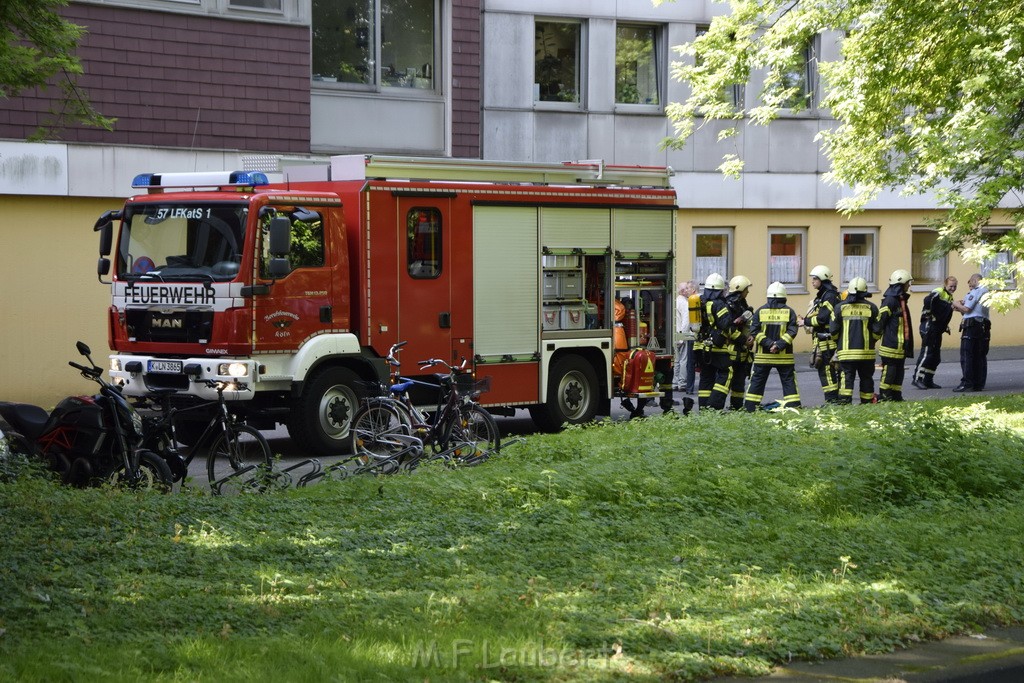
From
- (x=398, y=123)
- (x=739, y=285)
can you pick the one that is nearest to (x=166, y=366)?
(x=739, y=285)

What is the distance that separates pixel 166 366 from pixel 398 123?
1094 cm

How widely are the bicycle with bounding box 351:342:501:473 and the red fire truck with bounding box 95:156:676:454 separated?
4.61ft

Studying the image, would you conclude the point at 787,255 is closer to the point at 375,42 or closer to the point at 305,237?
the point at 375,42

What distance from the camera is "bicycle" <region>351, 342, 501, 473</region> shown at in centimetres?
1116

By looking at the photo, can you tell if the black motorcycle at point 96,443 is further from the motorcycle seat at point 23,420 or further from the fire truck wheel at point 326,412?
the fire truck wheel at point 326,412

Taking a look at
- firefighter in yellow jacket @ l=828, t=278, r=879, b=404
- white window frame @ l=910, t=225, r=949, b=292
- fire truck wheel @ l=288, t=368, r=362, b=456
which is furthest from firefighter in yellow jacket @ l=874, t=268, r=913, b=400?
white window frame @ l=910, t=225, r=949, b=292

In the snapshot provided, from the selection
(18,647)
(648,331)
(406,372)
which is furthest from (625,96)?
(18,647)

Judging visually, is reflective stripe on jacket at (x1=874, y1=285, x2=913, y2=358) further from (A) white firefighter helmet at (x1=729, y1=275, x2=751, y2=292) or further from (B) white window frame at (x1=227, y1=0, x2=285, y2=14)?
(B) white window frame at (x1=227, y1=0, x2=285, y2=14)

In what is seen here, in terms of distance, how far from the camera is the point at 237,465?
34.6 ft

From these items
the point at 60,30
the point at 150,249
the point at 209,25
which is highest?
the point at 209,25

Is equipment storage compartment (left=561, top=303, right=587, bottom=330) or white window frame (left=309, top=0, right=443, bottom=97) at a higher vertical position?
white window frame (left=309, top=0, right=443, bottom=97)

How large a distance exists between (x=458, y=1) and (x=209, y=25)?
16.0ft

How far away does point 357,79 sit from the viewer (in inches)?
909

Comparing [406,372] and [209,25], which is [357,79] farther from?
[406,372]
